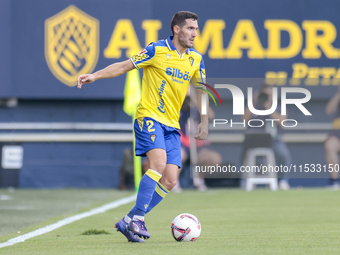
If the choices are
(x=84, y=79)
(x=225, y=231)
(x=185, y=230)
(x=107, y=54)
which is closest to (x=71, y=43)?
(x=107, y=54)

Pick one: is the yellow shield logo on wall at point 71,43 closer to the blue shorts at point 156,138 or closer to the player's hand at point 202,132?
the player's hand at point 202,132

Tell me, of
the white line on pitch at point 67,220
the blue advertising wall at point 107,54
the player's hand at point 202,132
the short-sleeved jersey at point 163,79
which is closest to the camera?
the short-sleeved jersey at point 163,79

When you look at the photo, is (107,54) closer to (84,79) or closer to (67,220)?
(67,220)

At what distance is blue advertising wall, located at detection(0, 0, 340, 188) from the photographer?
1350 cm

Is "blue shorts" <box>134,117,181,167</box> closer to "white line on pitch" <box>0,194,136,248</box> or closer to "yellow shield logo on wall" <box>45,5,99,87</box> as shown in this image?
"white line on pitch" <box>0,194,136,248</box>

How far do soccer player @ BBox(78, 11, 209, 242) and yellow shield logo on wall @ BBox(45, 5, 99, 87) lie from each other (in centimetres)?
853

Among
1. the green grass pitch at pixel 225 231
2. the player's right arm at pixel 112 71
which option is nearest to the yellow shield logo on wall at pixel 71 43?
the green grass pitch at pixel 225 231

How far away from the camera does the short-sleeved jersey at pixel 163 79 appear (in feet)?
16.6

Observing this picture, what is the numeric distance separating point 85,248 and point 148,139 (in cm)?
101

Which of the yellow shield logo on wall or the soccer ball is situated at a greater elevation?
the yellow shield logo on wall

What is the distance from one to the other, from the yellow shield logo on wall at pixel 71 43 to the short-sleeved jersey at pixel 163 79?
853 cm

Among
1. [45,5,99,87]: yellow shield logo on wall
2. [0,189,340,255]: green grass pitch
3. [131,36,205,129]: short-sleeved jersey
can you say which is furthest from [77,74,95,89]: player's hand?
[45,5,99,87]: yellow shield logo on wall

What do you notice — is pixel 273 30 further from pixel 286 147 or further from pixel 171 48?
pixel 171 48

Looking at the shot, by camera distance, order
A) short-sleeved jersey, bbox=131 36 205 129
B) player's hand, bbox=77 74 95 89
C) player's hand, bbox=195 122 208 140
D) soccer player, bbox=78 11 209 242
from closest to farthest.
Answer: player's hand, bbox=77 74 95 89, soccer player, bbox=78 11 209 242, short-sleeved jersey, bbox=131 36 205 129, player's hand, bbox=195 122 208 140
